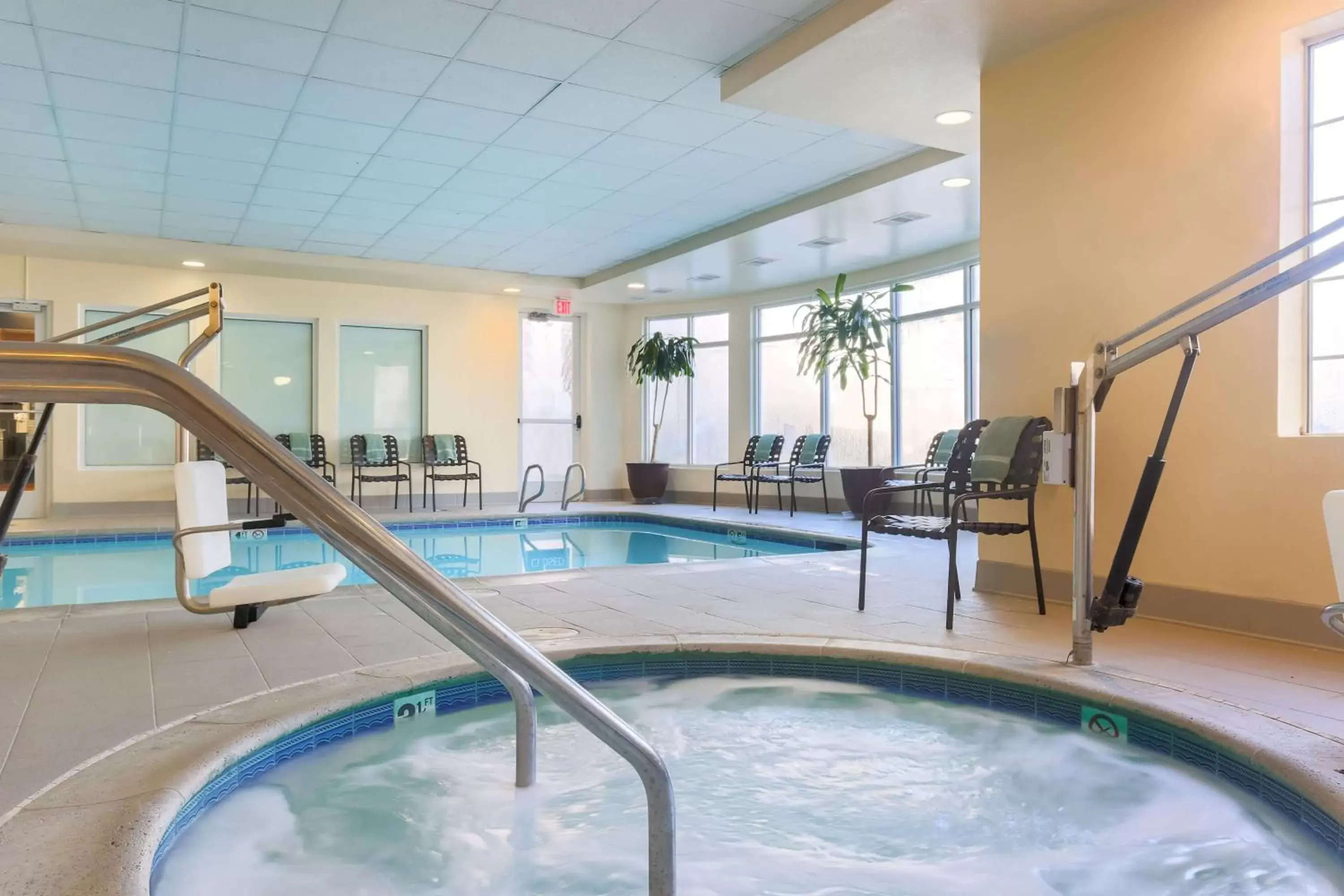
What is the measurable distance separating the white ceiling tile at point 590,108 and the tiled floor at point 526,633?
2702 mm

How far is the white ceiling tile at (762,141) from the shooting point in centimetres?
558

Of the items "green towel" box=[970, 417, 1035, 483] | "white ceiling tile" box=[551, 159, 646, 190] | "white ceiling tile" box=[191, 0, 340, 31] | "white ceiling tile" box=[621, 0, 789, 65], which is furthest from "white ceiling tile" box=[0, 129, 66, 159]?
"green towel" box=[970, 417, 1035, 483]

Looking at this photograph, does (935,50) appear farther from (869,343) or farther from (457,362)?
(457,362)

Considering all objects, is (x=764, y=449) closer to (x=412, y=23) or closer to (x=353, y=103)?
(x=353, y=103)

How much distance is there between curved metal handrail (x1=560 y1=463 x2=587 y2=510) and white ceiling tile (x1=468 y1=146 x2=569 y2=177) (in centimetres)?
379

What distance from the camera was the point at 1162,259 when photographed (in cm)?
355

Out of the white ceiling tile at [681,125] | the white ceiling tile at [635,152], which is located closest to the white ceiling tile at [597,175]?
the white ceiling tile at [635,152]

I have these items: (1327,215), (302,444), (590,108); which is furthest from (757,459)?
(1327,215)

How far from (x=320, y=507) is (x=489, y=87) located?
14.0 ft

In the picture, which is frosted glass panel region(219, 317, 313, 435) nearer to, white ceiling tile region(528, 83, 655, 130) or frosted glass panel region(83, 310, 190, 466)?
frosted glass panel region(83, 310, 190, 466)

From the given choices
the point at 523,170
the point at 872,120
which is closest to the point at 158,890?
the point at 872,120

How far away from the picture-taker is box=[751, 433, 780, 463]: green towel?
9.66 metres

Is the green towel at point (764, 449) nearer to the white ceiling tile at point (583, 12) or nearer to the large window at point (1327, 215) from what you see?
the white ceiling tile at point (583, 12)

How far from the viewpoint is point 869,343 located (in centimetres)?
845
